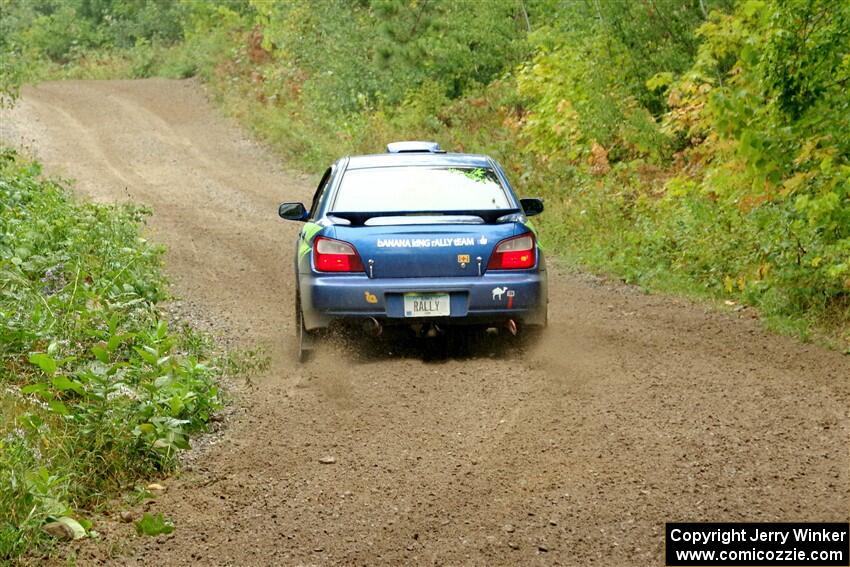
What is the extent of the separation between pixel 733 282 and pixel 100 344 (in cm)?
668

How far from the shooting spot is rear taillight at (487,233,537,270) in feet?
30.1

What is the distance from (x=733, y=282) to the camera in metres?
12.7

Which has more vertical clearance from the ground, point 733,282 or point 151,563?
point 151,563

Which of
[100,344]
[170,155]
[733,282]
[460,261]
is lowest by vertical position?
[170,155]

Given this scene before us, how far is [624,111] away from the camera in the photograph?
17891mm

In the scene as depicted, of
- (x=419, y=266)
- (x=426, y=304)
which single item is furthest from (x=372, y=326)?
(x=419, y=266)

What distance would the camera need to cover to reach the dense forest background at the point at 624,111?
35.6 feet

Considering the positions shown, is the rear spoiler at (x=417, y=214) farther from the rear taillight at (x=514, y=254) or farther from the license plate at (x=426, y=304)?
the license plate at (x=426, y=304)

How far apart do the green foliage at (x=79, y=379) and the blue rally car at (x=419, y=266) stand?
3.74 feet

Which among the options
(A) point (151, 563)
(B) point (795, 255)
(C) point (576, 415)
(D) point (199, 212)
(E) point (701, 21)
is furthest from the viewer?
(D) point (199, 212)

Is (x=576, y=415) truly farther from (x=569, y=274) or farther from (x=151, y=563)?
(x=569, y=274)

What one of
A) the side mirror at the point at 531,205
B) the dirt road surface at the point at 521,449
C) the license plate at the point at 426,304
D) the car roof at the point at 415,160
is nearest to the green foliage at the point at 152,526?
the dirt road surface at the point at 521,449

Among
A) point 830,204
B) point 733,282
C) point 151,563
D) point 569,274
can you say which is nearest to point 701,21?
point 569,274

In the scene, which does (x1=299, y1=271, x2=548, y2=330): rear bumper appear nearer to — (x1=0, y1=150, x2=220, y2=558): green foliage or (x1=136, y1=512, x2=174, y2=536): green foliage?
(x1=0, y1=150, x2=220, y2=558): green foliage
